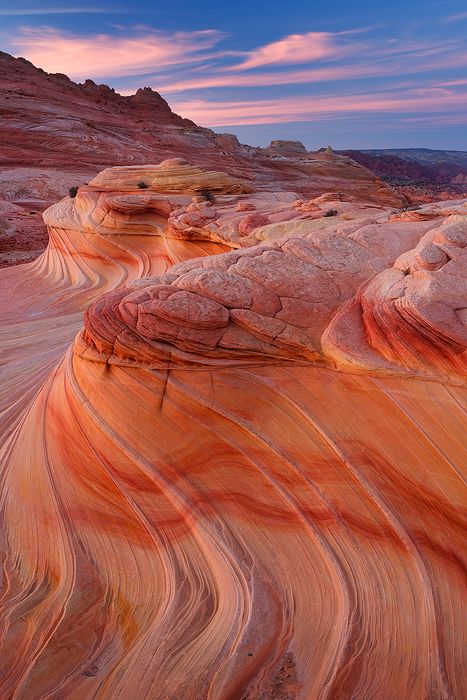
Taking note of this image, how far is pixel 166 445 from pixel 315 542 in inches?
54.6

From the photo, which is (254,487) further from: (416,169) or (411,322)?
(416,169)

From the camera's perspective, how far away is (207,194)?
12.7 meters

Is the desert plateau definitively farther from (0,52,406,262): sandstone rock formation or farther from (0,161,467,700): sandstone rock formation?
(0,52,406,262): sandstone rock formation

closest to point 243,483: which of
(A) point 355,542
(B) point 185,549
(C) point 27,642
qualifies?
(B) point 185,549

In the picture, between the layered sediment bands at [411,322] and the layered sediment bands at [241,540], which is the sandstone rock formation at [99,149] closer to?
the layered sediment bands at [241,540]

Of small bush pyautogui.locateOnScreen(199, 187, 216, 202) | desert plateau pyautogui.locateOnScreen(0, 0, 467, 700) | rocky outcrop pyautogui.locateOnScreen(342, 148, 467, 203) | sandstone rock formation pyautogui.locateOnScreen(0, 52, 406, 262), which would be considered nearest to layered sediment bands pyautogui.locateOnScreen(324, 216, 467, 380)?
desert plateau pyautogui.locateOnScreen(0, 0, 467, 700)

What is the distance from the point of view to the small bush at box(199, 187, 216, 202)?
12.3 m

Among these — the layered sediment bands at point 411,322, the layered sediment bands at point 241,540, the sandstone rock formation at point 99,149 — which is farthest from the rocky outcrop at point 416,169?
the layered sediment bands at point 241,540

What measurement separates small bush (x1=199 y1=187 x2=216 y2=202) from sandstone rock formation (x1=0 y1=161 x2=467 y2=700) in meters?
7.50

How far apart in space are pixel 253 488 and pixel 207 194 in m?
9.85

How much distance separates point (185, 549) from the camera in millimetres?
4066

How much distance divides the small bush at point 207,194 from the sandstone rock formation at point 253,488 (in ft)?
24.6

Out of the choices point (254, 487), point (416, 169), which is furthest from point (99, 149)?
point (416, 169)

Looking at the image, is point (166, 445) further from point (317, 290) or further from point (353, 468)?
point (317, 290)
